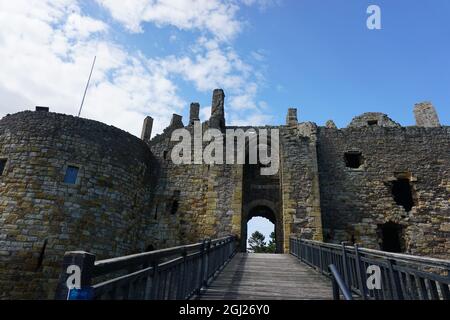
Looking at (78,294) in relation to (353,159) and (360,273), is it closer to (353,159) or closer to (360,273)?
(360,273)

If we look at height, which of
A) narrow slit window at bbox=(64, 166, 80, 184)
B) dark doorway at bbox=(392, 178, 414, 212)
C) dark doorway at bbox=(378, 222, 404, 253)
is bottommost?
dark doorway at bbox=(378, 222, 404, 253)

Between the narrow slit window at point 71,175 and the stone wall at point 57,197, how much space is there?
6.0 inches

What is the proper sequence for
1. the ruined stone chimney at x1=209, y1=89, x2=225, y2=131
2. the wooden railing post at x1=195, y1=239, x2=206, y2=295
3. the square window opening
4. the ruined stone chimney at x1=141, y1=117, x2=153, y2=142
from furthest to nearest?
the ruined stone chimney at x1=141, y1=117, x2=153, y2=142 → the ruined stone chimney at x1=209, y1=89, x2=225, y2=131 → the square window opening → the wooden railing post at x1=195, y1=239, x2=206, y2=295

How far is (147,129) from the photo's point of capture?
848 inches

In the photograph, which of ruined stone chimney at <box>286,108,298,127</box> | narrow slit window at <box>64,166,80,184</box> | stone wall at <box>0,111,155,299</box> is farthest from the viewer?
ruined stone chimney at <box>286,108,298,127</box>

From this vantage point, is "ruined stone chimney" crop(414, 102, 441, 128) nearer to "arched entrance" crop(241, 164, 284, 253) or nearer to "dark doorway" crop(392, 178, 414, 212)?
"dark doorway" crop(392, 178, 414, 212)

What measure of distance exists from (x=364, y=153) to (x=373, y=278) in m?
11.9

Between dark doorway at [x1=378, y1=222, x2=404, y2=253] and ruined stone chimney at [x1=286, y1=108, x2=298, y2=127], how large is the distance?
23.2 feet

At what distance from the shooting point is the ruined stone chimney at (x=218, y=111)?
1594cm

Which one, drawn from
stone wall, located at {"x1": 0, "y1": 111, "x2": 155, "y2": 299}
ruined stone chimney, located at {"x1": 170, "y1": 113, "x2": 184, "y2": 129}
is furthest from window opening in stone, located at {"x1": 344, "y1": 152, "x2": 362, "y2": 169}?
ruined stone chimney, located at {"x1": 170, "y1": 113, "x2": 184, "y2": 129}

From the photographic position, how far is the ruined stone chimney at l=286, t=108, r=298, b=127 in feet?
53.2

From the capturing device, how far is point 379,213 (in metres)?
13.4
